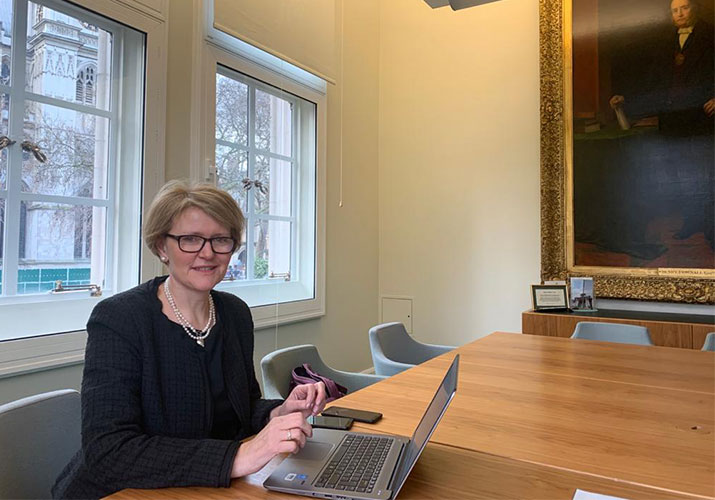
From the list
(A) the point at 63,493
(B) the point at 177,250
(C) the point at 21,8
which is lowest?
(A) the point at 63,493

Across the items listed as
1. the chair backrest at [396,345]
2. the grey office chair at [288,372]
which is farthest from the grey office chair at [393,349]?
the grey office chair at [288,372]

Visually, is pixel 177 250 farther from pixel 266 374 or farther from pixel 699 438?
pixel 699 438

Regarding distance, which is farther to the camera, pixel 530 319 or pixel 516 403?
pixel 530 319

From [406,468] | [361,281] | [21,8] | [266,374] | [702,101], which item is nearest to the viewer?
[406,468]

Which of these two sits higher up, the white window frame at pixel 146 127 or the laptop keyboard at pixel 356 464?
the white window frame at pixel 146 127

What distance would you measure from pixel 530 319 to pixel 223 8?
3046mm

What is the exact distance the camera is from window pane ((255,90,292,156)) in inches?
144

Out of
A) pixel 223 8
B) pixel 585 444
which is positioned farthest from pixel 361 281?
pixel 585 444

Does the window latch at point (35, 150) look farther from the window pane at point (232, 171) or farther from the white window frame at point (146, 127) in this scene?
the window pane at point (232, 171)

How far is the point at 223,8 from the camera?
3.11 m

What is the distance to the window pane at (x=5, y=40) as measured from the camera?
2.19m

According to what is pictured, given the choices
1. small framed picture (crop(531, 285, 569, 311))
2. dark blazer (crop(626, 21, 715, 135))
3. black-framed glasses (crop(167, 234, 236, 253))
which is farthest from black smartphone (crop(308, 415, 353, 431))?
dark blazer (crop(626, 21, 715, 135))

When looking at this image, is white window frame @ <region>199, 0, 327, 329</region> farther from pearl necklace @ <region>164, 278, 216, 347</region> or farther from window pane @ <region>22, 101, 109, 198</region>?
pearl necklace @ <region>164, 278, 216, 347</region>

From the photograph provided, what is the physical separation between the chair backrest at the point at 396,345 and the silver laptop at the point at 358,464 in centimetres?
155
